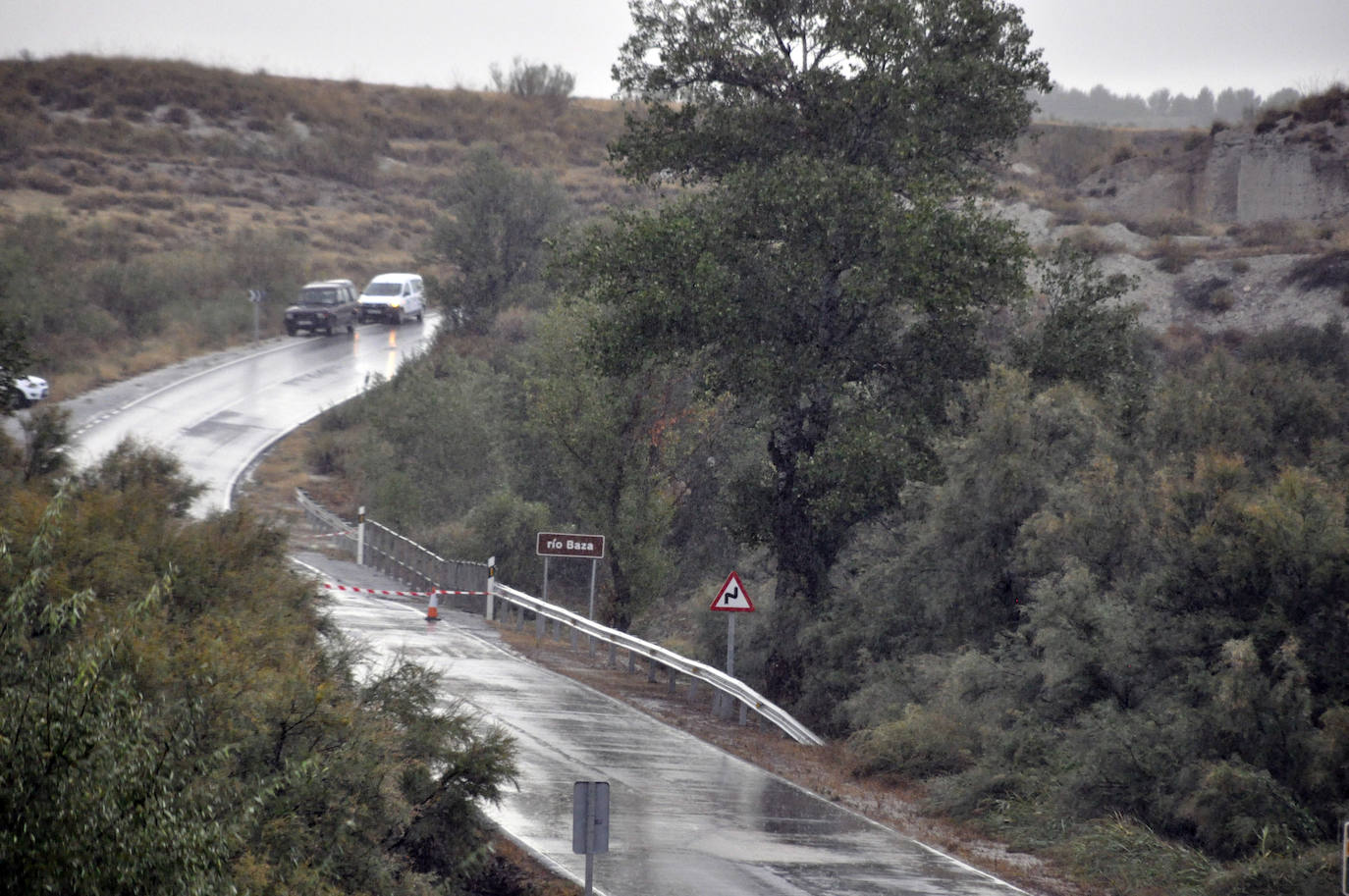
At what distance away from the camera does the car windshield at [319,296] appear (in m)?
62.4

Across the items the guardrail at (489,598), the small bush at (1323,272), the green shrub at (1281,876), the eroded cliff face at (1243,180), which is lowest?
the guardrail at (489,598)

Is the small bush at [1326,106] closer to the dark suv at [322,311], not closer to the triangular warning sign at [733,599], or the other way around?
the dark suv at [322,311]

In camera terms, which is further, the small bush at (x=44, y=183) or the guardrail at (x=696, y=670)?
the small bush at (x=44, y=183)

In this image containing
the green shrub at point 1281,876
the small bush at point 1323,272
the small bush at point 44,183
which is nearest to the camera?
the green shrub at point 1281,876

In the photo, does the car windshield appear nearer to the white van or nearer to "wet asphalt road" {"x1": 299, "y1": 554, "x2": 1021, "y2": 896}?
the white van

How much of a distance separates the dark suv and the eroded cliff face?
116 ft

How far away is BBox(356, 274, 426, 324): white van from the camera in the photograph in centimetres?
6538

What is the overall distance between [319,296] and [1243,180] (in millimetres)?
42141

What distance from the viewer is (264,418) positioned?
47.2m

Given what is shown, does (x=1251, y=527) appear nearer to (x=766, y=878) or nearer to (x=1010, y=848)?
(x=1010, y=848)

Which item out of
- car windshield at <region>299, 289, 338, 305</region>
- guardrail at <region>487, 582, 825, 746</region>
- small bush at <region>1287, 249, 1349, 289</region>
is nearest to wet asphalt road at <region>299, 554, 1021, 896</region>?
guardrail at <region>487, 582, 825, 746</region>

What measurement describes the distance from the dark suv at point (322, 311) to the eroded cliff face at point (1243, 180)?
35.5 metres

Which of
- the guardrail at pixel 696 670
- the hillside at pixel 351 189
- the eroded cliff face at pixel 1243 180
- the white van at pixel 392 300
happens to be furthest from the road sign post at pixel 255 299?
the eroded cliff face at pixel 1243 180

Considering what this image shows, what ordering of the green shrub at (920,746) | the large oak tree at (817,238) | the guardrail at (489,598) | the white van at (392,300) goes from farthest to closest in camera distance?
the white van at (392,300)
the large oak tree at (817,238)
the guardrail at (489,598)
the green shrub at (920,746)
